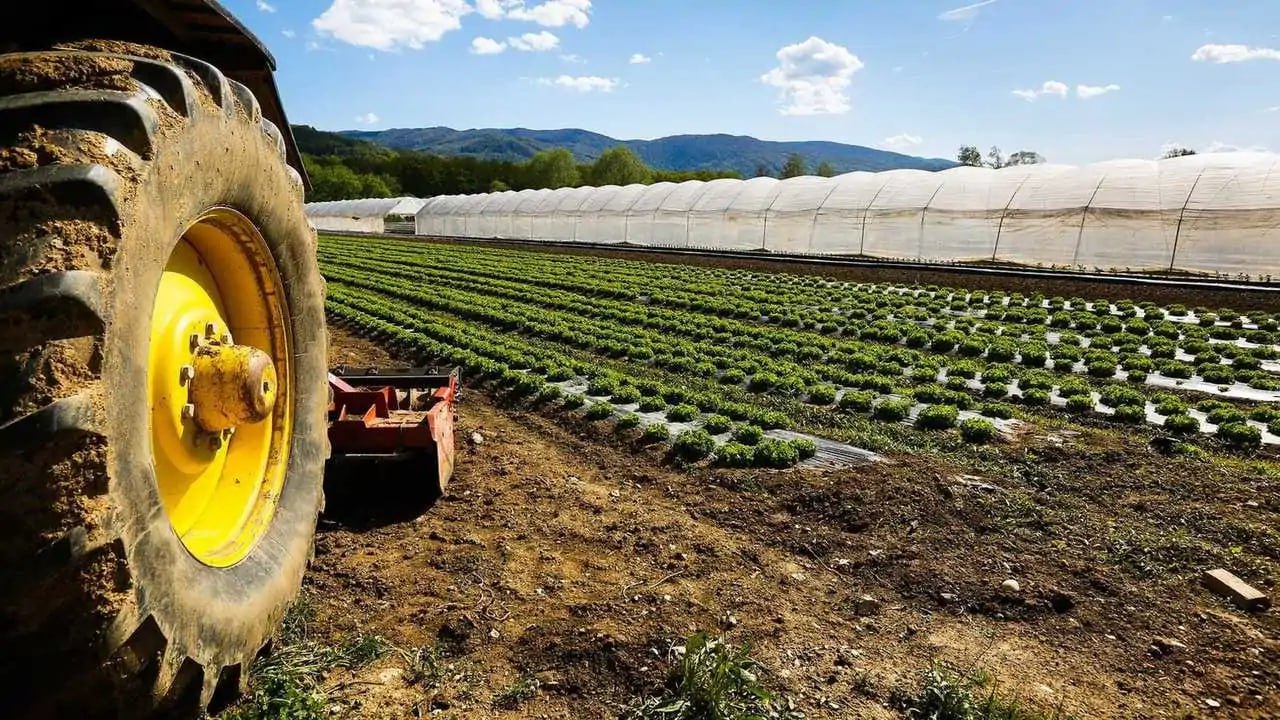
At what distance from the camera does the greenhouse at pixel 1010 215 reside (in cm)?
2328

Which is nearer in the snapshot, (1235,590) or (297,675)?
(297,675)

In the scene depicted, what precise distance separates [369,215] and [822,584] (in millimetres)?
80216

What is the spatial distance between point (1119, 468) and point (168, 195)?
322 inches

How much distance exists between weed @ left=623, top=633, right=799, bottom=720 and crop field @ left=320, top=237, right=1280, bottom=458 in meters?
3.83

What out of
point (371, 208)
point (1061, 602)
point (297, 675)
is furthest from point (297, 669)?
point (371, 208)

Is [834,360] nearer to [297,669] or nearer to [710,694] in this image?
[710,694]

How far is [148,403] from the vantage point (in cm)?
208

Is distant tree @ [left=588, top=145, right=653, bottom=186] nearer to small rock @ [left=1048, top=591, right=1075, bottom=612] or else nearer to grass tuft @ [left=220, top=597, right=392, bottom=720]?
small rock @ [left=1048, top=591, right=1075, bottom=612]

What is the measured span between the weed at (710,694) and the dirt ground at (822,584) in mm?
129

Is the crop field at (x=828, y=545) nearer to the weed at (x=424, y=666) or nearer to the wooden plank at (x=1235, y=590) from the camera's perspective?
the weed at (x=424, y=666)

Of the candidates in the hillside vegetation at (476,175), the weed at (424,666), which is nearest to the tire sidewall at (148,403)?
the weed at (424,666)

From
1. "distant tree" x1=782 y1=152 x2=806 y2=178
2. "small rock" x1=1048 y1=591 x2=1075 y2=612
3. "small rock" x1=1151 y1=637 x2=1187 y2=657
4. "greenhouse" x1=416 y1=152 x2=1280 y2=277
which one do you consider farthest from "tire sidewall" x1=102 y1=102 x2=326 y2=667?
"distant tree" x1=782 y1=152 x2=806 y2=178

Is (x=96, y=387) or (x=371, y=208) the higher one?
(x=371, y=208)

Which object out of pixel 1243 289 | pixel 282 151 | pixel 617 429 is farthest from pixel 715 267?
pixel 282 151
